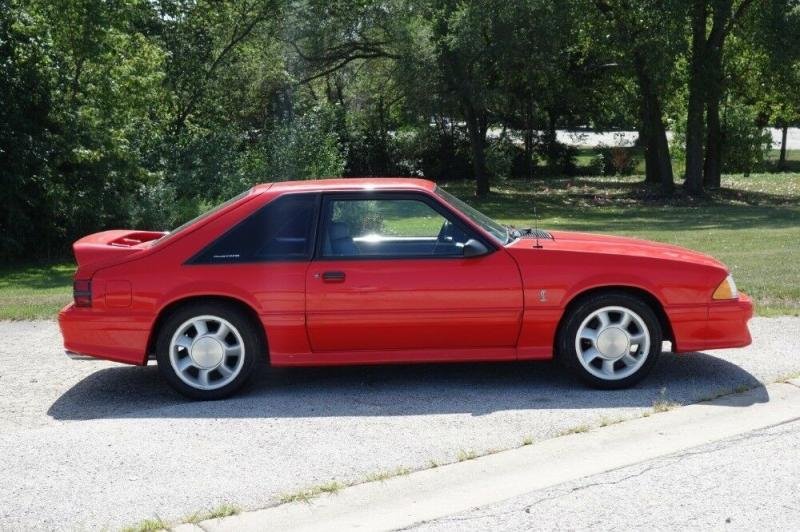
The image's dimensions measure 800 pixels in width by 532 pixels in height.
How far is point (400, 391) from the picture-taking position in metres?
6.93

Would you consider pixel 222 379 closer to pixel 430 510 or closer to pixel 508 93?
pixel 430 510

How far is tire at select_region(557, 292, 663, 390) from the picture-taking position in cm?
677

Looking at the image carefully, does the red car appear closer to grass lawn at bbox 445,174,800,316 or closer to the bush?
grass lawn at bbox 445,174,800,316

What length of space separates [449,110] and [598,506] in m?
25.4

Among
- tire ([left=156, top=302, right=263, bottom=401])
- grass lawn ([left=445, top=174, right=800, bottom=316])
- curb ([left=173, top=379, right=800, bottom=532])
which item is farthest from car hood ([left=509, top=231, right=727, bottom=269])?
grass lawn ([left=445, top=174, right=800, bottom=316])

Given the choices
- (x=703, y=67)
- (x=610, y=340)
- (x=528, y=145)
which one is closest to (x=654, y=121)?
(x=703, y=67)

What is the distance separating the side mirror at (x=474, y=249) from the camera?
674 cm

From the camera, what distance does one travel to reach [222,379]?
22.2 ft

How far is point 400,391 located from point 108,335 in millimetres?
1956

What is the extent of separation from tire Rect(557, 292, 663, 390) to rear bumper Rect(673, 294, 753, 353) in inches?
7.5

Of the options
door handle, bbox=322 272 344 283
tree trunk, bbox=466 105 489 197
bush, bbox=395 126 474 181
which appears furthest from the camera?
bush, bbox=395 126 474 181

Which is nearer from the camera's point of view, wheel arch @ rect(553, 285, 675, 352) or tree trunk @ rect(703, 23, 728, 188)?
wheel arch @ rect(553, 285, 675, 352)

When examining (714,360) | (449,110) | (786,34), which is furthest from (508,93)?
(714,360)

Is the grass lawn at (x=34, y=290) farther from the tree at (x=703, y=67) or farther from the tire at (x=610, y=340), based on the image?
the tree at (x=703, y=67)
